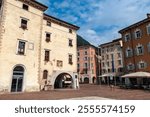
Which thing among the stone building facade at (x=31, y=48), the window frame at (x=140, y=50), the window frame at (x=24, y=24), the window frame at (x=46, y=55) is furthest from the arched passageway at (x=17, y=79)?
the window frame at (x=140, y=50)

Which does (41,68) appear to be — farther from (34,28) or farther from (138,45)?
(138,45)

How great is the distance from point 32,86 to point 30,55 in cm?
453

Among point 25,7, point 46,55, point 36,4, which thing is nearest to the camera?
point 25,7

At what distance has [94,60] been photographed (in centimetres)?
6259

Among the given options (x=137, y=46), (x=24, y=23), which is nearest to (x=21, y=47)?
(x=24, y=23)

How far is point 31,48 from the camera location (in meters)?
22.3

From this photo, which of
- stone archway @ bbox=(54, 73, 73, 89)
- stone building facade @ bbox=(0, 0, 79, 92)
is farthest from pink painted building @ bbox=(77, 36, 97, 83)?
stone building facade @ bbox=(0, 0, 79, 92)

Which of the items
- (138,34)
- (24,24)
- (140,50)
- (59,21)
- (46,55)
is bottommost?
(46,55)

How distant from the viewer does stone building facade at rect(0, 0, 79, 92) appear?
1955cm

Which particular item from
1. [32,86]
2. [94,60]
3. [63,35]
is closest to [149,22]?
[63,35]

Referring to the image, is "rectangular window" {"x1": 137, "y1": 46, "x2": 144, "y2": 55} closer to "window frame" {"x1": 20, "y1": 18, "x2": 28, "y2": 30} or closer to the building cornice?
the building cornice

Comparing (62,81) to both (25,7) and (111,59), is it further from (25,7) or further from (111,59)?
(111,59)

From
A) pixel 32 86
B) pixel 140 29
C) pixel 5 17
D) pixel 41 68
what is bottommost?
pixel 32 86

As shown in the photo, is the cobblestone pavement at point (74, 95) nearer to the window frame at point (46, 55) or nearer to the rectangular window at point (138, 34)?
the window frame at point (46, 55)
